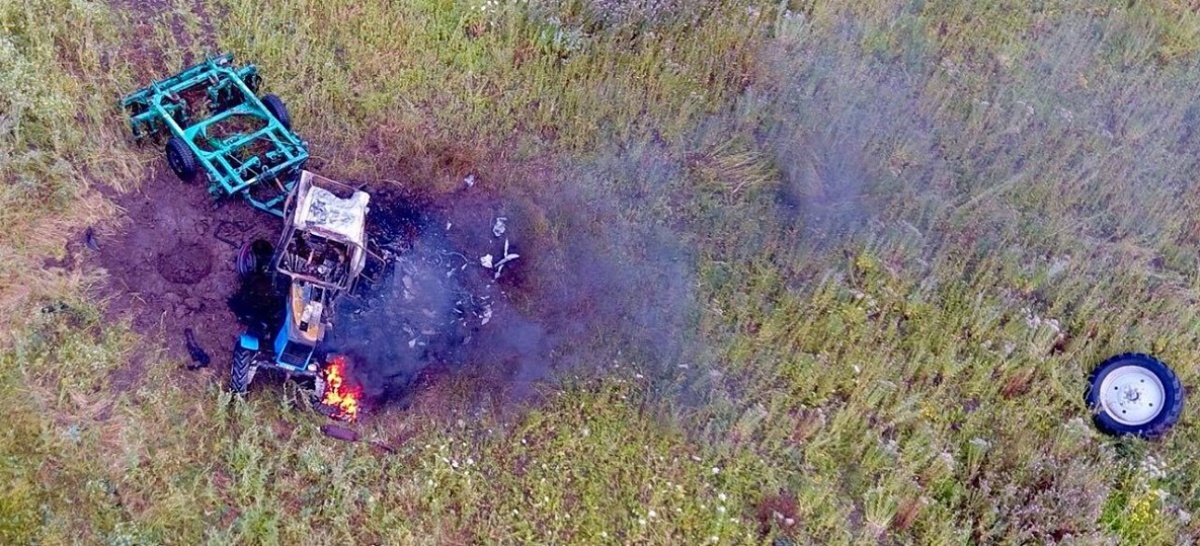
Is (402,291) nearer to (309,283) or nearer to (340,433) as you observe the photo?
(309,283)

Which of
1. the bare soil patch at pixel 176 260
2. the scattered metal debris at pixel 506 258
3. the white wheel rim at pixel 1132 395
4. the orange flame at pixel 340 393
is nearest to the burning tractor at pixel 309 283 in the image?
the orange flame at pixel 340 393

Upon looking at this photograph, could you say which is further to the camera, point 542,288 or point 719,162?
point 719,162

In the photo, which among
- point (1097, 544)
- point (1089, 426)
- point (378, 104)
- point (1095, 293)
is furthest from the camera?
point (378, 104)

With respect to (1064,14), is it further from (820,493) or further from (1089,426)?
(820,493)

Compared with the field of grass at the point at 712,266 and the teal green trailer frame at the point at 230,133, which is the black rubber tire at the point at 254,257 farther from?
the field of grass at the point at 712,266

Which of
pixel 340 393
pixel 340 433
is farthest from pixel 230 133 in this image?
pixel 340 433

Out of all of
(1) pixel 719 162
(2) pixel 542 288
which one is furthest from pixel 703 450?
(1) pixel 719 162
